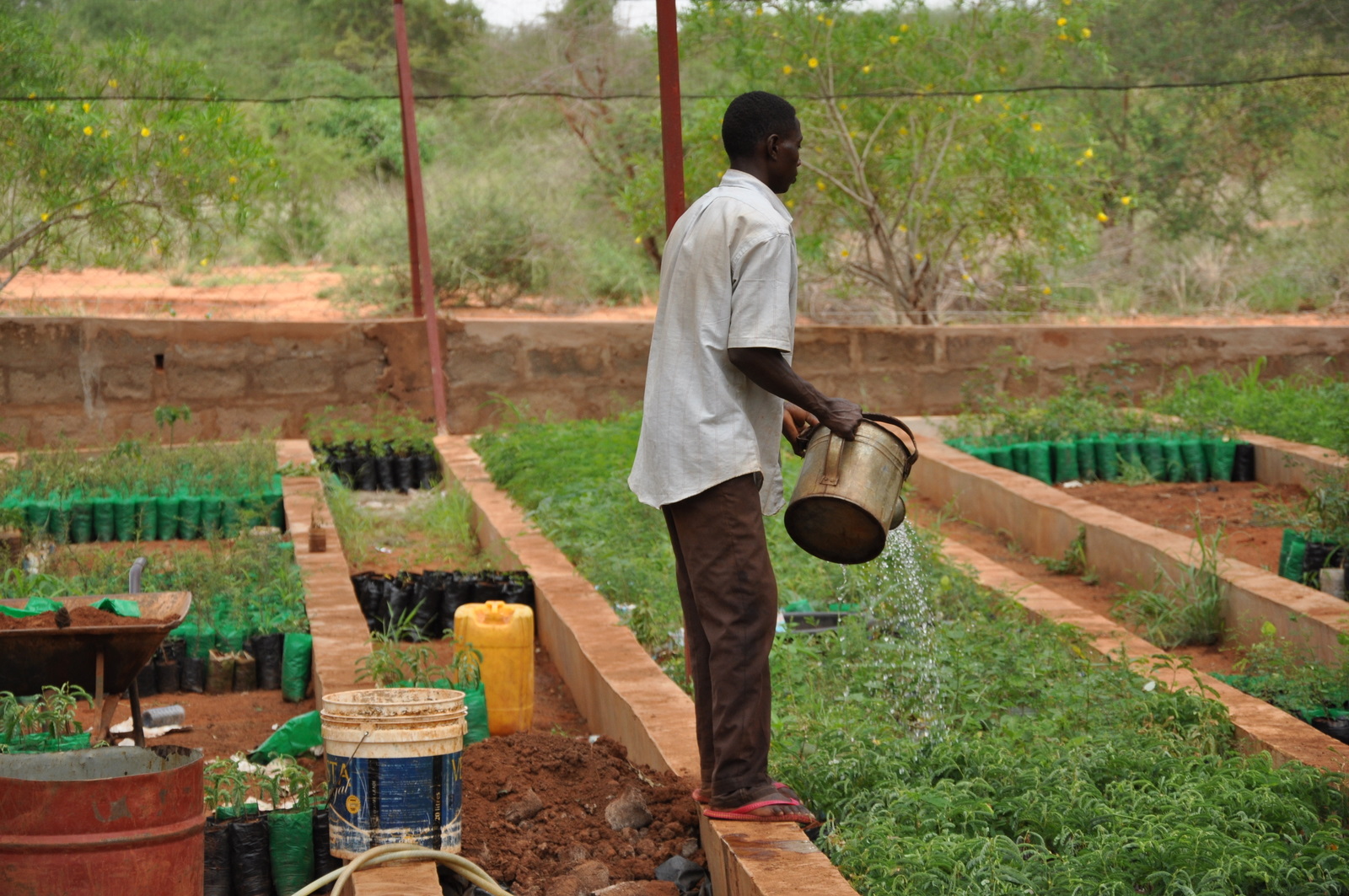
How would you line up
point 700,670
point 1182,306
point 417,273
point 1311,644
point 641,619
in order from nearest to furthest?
point 700,670
point 1311,644
point 641,619
point 417,273
point 1182,306

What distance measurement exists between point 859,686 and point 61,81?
32.9 ft

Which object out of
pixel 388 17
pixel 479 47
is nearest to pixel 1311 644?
pixel 479 47

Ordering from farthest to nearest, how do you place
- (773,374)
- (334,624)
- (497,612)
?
1. (334,624)
2. (497,612)
3. (773,374)

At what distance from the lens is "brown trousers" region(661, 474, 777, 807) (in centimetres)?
347

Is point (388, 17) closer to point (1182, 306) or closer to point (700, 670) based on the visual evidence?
point (1182, 306)

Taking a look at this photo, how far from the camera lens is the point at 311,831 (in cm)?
391

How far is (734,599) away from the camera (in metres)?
3.48

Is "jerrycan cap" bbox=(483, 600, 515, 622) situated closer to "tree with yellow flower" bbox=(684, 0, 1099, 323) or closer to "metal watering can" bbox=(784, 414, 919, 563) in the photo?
"metal watering can" bbox=(784, 414, 919, 563)

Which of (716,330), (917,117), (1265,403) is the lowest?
(1265,403)

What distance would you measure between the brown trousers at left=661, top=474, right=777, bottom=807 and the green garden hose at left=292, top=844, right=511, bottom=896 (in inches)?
27.1

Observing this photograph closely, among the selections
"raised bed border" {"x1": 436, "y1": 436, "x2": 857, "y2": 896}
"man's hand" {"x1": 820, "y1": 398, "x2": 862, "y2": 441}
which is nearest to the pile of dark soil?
"raised bed border" {"x1": 436, "y1": 436, "x2": 857, "y2": 896}

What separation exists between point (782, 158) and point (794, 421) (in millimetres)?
760

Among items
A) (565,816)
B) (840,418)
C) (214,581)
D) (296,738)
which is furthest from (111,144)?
(840,418)

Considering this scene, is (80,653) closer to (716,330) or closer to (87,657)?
(87,657)
